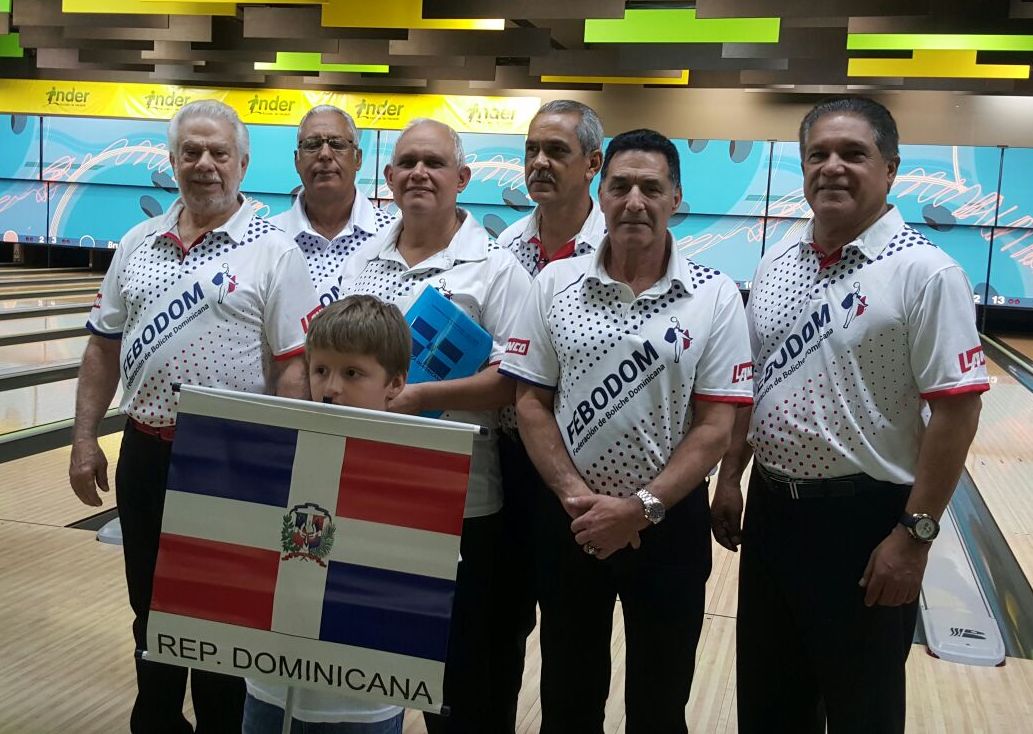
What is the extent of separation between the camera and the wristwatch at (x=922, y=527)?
148cm

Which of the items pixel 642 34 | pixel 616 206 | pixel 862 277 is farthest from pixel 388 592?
pixel 642 34

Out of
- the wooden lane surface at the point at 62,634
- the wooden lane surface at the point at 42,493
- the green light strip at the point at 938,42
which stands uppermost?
the green light strip at the point at 938,42

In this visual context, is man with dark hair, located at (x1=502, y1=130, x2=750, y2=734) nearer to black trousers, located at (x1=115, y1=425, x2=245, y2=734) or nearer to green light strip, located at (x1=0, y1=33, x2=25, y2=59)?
black trousers, located at (x1=115, y1=425, x2=245, y2=734)

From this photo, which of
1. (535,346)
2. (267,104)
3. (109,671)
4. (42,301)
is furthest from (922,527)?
(267,104)

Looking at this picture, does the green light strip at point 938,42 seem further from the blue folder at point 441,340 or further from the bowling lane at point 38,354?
the blue folder at point 441,340

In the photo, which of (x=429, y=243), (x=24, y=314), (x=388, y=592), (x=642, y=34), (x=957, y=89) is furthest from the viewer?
(x=957, y=89)

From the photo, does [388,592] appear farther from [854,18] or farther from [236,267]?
[854,18]

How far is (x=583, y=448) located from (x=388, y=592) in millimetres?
518

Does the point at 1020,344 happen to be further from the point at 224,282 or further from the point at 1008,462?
the point at 224,282

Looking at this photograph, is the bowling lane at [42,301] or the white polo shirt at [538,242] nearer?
the white polo shirt at [538,242]

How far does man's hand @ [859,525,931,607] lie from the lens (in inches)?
58.8

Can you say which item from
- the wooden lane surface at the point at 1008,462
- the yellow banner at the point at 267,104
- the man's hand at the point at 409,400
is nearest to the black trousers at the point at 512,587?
the man's hand at the point at 409,400

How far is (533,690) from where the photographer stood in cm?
232

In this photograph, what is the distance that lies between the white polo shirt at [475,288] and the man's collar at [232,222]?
9.3 inches
